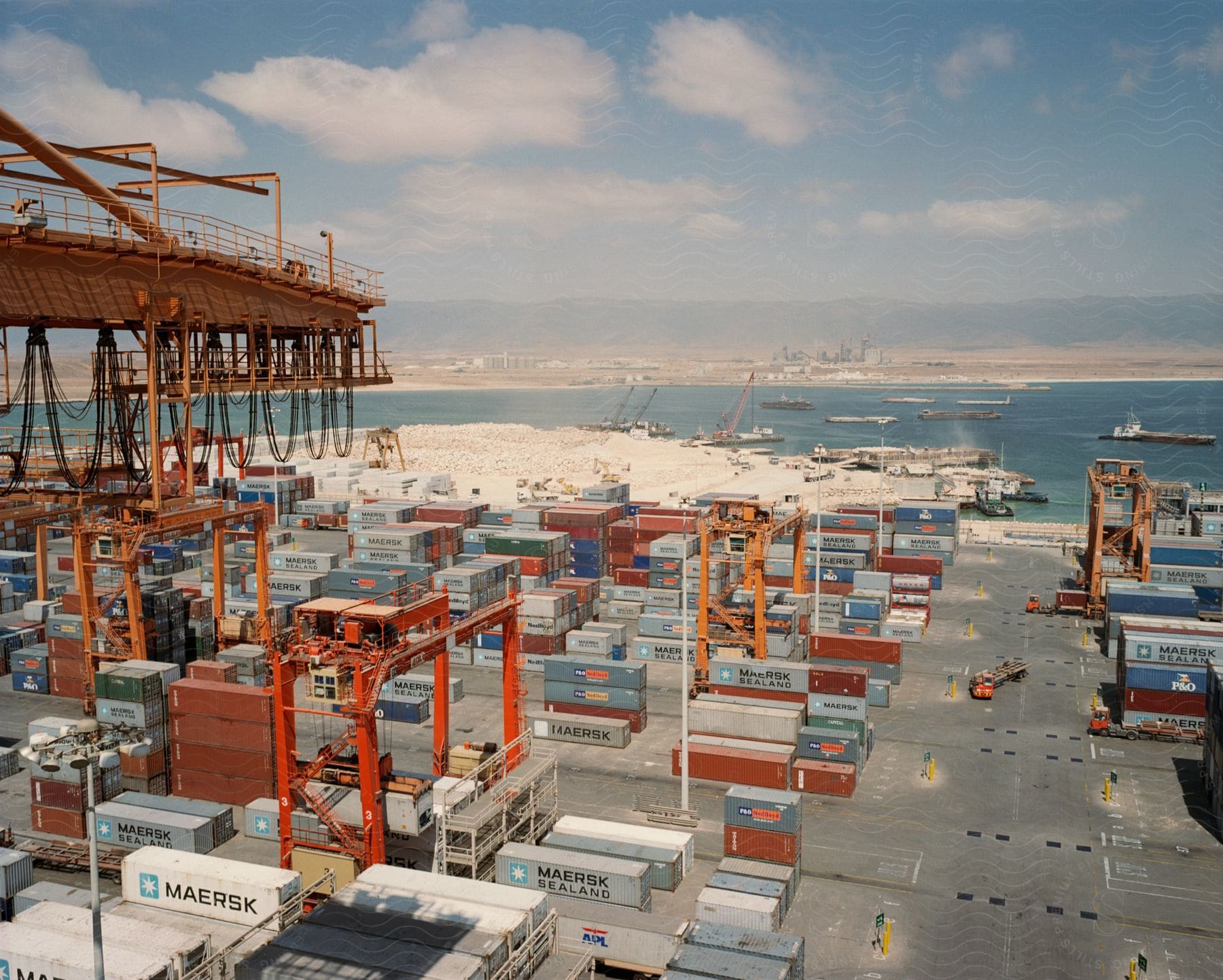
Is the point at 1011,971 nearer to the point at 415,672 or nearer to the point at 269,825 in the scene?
the point at 269,825

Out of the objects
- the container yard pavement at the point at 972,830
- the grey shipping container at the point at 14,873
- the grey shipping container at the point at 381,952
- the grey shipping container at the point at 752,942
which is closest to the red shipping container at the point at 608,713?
the container yard pavement at the point at 972,830

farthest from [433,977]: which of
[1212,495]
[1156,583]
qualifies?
[1212,495]

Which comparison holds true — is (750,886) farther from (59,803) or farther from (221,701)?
(59,803)

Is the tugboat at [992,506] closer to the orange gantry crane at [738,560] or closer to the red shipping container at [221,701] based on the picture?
the orange gantry crane at [738,560]

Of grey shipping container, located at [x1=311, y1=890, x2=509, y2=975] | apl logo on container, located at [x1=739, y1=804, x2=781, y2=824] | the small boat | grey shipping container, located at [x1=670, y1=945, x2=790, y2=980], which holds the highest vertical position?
the small boat

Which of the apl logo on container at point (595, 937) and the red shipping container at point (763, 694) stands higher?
the red shipping container at point (763, 694)

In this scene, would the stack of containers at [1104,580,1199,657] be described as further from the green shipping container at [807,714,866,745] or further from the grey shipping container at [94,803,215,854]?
the grey shipping container at [94,803,215,854]

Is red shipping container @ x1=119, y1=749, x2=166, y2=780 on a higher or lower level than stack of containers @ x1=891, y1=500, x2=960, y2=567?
lower

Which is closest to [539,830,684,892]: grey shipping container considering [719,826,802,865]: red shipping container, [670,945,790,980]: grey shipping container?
[719,826,802,865]: red shipping container
